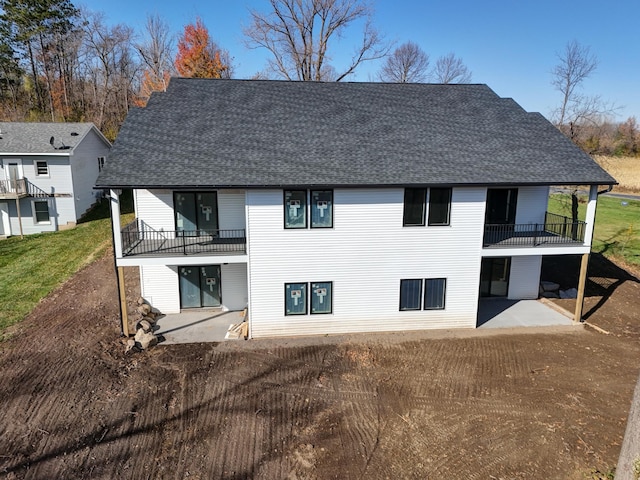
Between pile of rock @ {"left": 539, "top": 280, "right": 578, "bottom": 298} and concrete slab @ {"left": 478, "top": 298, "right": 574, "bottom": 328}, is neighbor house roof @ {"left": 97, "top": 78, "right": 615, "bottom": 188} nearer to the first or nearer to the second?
concrete slab @ {"left": 478, "top": 298, "right": 574, "bottom": 328}

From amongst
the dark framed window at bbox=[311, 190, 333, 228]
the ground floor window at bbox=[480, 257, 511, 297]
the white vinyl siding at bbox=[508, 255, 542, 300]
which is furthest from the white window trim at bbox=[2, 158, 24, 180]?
the white vinyl siding at bbox=[508, 255, 542, 300]

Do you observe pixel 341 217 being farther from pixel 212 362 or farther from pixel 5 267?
pixel 5 267

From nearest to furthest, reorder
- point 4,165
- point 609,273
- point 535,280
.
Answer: point 535,280, point 609,273, point 4,165

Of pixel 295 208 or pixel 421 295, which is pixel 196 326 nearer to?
pixel 295 208

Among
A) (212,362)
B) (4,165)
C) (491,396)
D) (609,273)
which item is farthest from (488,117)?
(4,165)

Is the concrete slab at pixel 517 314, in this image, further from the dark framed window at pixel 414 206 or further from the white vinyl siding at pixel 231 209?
the white vinyl siding at pixel 231 209

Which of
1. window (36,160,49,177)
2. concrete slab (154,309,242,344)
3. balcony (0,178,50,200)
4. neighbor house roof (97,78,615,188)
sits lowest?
concrete slab (154,309,242,344)

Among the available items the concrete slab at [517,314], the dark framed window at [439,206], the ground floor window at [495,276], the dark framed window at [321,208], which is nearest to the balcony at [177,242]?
the dark framed window at [321,208]
